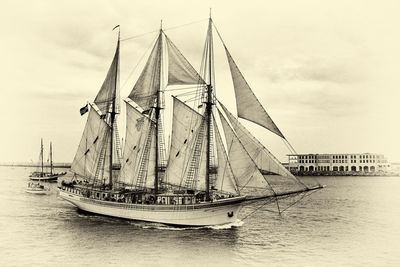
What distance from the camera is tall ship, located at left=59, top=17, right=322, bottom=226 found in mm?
25016

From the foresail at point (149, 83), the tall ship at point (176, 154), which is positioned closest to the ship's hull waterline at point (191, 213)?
the tall ship at point (176, 154)

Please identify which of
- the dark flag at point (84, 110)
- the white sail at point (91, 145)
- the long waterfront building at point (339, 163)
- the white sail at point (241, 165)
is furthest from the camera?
the long waterfront building at point (339, 163)

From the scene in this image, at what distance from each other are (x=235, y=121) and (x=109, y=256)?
12707mm

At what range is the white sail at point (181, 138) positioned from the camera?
29656 millimetres

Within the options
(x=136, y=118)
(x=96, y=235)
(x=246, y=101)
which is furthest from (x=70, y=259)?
(x=136, y=118)

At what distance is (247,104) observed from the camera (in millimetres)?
24031

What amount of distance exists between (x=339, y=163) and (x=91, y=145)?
118 meters

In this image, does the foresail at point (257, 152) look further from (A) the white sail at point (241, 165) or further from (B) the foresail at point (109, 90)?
(B) the foresail at point (109, 90)

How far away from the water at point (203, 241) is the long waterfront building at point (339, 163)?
333 ft

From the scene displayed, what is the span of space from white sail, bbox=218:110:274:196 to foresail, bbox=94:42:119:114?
1636cm

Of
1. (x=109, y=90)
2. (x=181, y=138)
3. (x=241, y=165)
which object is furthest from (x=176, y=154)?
(x=109, y=90)

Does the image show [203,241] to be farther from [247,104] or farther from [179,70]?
[179,70]

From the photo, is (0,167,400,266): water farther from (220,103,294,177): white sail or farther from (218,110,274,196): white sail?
(220,103,294,177): white sail

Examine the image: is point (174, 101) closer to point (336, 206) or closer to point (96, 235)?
point (96, 235)
